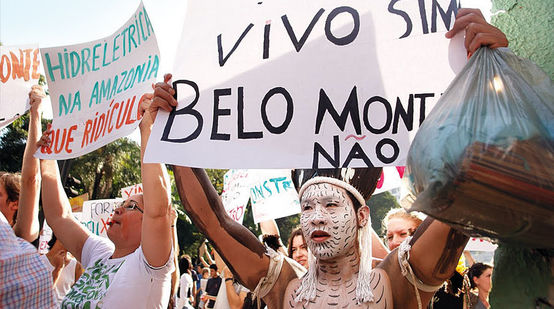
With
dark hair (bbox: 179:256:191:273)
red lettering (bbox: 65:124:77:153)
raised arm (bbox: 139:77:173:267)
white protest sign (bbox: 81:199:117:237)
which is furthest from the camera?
dark hair (bbox: 179:256:191:273)

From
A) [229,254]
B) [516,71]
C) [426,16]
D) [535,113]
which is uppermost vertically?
[426,16]

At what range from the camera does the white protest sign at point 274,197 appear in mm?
6043

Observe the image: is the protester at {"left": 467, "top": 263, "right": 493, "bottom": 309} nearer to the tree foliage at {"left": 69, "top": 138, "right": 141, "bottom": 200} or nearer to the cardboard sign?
the cardboard sign

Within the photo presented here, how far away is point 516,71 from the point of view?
137 centimetres

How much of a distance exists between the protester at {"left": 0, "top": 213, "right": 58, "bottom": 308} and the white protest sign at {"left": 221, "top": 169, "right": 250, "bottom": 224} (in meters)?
4.48

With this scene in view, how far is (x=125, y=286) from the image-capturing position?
2738 mm

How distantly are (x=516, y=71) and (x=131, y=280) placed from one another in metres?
2.18

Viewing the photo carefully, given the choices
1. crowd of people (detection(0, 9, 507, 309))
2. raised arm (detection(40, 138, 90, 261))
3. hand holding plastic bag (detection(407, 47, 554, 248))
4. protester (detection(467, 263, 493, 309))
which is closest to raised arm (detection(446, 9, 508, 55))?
crowd of people (detection(0, 9, 507, 309))

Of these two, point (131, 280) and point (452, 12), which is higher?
point (452, 12)

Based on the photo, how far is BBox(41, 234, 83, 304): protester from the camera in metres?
4.95

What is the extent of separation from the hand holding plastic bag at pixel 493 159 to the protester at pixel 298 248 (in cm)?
335

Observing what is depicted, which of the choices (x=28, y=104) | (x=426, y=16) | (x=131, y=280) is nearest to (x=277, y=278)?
(x=131, y=280)

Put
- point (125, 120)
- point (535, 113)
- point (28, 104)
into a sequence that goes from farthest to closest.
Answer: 1. point (28, 104)
2. point (125, 120)
3. point (535, 113)

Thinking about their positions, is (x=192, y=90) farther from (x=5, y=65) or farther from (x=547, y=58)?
(x=5, y=65)
